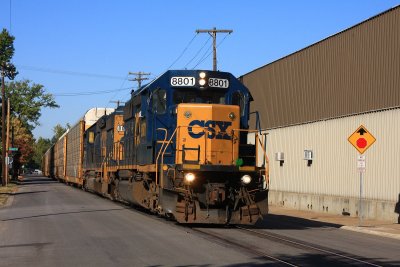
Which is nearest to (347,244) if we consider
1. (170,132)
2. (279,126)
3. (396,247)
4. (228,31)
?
(396,247)

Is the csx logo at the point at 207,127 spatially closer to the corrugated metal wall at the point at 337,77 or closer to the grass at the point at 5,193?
the corrugated metal wall at the point at 337,77

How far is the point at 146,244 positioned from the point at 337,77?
15.5 m

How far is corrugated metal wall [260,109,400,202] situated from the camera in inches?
787

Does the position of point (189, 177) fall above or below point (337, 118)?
below

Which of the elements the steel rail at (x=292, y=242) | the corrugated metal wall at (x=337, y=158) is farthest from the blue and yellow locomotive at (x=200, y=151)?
the corrugated metal wall at (x=337, y=158)

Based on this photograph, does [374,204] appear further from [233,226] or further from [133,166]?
[133,166]

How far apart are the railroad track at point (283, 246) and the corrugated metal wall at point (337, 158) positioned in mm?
7999

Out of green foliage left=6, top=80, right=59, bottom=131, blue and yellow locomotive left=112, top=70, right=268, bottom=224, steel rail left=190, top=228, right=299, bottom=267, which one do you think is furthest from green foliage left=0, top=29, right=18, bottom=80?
steel rail left=190, top=228, right=299, bottom=267

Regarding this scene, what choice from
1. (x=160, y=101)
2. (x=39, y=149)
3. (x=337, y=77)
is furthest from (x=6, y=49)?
(x=39, y=149)

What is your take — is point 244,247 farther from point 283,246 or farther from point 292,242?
point 292,242

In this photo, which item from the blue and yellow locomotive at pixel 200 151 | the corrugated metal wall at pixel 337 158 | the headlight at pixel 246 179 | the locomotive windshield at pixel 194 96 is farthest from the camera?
the corrugated metal wall at pixel 337 158

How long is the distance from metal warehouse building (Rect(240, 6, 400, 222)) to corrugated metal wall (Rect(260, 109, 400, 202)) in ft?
0.12

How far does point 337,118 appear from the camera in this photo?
23.9 metres

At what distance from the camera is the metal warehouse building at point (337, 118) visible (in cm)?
2019
